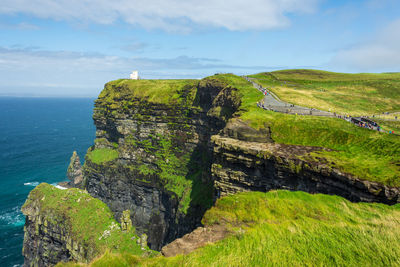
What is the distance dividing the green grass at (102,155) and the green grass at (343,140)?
51750 millimetres

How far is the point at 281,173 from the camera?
2323cm

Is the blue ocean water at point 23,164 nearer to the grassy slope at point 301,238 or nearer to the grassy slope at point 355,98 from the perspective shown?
the grassy slope at point 301,238

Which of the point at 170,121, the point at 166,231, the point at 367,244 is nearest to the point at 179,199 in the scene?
the point at 166,231

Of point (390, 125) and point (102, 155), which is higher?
point (390, 125)

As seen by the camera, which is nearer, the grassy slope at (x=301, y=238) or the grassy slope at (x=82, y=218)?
the grassy slope at (x=301, y=238)

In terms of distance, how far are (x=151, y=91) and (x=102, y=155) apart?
89.6ft

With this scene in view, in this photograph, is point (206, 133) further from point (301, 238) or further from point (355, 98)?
point (301, 238)

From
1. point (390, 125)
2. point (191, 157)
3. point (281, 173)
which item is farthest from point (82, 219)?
point (390, 125)

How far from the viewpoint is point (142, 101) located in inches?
2778

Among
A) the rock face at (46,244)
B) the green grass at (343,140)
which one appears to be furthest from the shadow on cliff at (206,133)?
the rock face at (46,244)

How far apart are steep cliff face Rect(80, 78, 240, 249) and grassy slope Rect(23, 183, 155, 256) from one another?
594 inches

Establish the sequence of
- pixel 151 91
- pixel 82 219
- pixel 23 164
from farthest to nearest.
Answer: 1. pixel 23 164
2. pixel 151 91
3. pixel 82 219

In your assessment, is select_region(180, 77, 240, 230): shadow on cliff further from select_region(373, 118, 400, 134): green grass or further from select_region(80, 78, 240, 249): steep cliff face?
select_region(373, 118, 400, 134): green grass

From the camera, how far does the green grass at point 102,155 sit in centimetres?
6925
